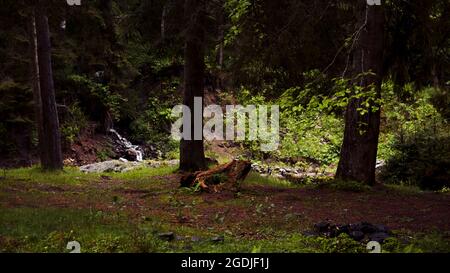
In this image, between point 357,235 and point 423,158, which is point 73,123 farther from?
point 357,235

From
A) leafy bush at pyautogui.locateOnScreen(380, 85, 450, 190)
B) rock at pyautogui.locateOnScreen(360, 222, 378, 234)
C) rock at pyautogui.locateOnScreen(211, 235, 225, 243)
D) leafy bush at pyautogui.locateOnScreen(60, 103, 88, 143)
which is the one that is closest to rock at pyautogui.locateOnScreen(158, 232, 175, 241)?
rock at pyautogui.locateOnScreen(211, 235, 225, 243)

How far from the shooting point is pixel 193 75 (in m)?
15.9

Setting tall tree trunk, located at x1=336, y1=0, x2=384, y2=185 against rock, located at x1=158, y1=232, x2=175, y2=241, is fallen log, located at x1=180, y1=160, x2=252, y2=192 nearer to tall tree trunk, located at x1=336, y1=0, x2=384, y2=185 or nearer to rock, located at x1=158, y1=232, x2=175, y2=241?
tall tree trunk, located at x1=336, y1=0, x2=384, y2=185

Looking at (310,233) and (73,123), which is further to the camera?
(73,123)

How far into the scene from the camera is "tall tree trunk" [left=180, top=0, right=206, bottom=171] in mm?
14134

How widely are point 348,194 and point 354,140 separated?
1.55 meters

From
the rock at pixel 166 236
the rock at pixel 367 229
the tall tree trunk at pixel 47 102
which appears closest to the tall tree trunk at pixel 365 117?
the rock at pixel 367 229

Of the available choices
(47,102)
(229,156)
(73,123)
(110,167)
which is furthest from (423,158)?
(73,123)

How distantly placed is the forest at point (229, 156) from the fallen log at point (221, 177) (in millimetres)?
54

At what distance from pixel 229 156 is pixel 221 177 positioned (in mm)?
13692

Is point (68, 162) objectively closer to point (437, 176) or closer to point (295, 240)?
point (437, 176)

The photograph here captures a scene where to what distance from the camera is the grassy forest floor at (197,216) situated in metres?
6.79

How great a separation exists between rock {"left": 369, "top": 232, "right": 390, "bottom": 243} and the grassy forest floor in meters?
0.27
